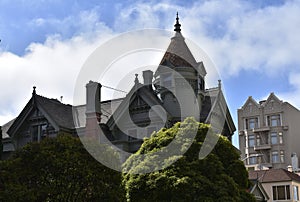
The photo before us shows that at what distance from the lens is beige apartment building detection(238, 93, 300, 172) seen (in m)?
81.5

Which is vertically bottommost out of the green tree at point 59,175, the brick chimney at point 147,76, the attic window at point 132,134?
the green tree at point 59,175

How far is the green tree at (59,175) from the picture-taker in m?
25.6

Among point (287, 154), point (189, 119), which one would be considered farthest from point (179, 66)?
point (287, 154)

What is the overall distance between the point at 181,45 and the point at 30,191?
20.6 metres

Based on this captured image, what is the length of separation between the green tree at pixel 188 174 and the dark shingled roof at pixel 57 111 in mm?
11845

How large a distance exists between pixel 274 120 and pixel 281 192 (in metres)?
30.2

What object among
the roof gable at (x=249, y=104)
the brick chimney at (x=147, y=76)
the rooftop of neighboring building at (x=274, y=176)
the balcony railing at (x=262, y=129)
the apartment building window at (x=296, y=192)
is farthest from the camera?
the roof gable at (x=249, y=104)

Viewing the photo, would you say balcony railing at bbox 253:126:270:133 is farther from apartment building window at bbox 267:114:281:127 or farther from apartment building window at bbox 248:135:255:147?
apartment building window at bbox 248:135:255:147

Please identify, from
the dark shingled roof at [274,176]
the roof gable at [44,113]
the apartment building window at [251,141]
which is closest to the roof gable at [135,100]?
the roof gable at [44,113]

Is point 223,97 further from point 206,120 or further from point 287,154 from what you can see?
point 287,154

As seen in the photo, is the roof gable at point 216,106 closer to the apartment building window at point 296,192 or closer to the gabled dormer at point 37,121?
the gabled dormer at point 37,121

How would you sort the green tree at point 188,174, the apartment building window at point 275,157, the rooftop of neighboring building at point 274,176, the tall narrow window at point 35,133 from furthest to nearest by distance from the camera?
the apartment building window at point 275,157, the rooftop of neighboring building at point 274,176, the tall narrow window at point 35,133, the green tree at point 188,174

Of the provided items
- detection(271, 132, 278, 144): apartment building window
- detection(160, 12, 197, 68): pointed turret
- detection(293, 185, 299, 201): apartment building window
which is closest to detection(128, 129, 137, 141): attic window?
detection(160, 12, 197, 68): pointed turret

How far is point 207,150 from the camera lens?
Answer: 29422mm
